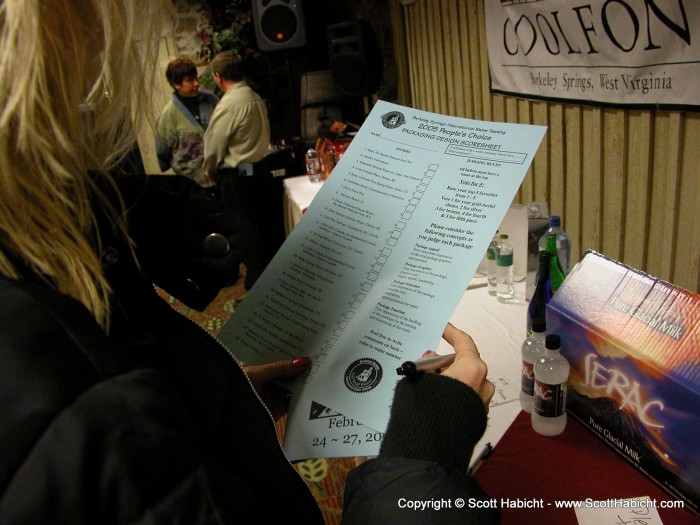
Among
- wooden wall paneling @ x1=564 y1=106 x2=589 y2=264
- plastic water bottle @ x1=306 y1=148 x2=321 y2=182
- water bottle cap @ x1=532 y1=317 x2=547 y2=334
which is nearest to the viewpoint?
water bottle cap @ x1=532 y1=317 x2=547 y2=334

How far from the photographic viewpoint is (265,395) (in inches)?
28.3

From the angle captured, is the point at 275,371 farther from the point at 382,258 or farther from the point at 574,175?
the point at 574,175

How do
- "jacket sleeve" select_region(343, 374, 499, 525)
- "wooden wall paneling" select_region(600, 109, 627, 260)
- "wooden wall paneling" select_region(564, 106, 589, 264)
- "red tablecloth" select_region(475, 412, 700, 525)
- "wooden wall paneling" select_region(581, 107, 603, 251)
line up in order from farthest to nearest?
"wooden wall paneling" select_region(564, 106, 589, 264) < "wooden wall paneling" select_region(581, 107, 603, 251) < "wooden wall paneling" select_region(600, 109, 627, 260) < "red tablecloth" select_region(475, 412, 700, 525) < "jacket sleeve" select_region(343, 374, 499, 525)

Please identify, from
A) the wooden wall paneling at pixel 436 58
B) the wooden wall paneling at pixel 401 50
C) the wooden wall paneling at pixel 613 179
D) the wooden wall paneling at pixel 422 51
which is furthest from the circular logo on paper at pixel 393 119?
the wooden wall paneling at pixel 401 50

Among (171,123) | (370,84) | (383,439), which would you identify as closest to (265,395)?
(383,439)

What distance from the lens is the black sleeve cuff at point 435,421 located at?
543mm

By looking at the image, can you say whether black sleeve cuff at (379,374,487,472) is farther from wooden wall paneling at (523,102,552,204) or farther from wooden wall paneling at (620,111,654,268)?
wooden wall paneling at (523,102,552,204)

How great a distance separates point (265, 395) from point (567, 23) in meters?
2.12

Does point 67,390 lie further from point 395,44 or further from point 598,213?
point 395,44

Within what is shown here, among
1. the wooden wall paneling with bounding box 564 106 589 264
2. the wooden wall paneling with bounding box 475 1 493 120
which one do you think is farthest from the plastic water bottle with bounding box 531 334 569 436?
the wooden wall paneling with bounding box 475 1 493 120

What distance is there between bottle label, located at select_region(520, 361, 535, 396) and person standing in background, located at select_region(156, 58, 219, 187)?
2871mm

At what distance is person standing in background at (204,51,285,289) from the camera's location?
3100 mm

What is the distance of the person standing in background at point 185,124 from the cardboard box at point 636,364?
295cm

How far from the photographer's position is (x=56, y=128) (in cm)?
37
